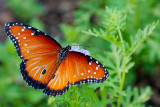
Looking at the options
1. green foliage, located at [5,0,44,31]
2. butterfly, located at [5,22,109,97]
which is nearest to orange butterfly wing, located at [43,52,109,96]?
butterfly, located at [5,22,109,97]

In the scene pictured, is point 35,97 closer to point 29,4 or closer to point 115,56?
point 115,56

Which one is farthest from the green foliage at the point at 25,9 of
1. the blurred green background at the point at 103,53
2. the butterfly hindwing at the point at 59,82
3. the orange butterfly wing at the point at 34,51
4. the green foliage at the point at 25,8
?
the butterfly hindwing at the point at 59,82

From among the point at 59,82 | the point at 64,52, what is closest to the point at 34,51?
the point at 64,52

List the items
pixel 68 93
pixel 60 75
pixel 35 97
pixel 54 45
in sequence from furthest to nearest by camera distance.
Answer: pixel 35 97
pixel 54 45
pixel 60 75
pixel 68 93

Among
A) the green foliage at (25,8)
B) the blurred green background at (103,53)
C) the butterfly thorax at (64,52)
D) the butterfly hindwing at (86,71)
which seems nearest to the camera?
the butterfly hindwing at (86,71)

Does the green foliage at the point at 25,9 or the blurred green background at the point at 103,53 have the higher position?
the green foliage at the point at 25,9

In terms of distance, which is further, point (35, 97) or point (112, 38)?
point (35, 97)

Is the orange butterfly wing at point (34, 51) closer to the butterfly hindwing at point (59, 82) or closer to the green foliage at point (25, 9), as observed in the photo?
the butterfly hindwing at point (59, 82)

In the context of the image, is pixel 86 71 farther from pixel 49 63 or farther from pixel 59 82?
pixel 49 63

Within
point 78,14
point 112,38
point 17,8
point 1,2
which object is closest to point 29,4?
point 17,8
